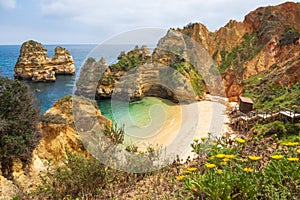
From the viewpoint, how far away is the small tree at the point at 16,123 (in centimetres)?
655

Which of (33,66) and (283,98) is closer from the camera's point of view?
(283,98)

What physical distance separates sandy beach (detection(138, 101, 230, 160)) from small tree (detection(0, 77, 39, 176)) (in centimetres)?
336

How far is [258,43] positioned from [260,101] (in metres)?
18.8

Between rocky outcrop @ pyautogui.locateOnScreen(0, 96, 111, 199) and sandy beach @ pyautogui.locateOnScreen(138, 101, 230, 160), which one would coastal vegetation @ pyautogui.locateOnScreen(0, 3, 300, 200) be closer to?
rocky outcrop @ pyautogui.locateOnScreen(0, 96, 111, 199)

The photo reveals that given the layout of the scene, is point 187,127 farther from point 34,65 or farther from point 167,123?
point 34,65

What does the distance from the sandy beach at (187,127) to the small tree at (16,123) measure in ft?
11.0

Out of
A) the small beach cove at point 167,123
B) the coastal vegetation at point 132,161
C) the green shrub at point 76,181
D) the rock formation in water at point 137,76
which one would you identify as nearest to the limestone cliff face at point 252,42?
the small beach cove at point 167,123

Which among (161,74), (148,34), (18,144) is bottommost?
(18,144)

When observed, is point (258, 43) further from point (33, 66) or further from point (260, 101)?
point (33, 66)

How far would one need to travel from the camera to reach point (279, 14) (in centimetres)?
3478

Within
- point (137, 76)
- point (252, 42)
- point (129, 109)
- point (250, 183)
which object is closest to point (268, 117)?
point (137, 76)

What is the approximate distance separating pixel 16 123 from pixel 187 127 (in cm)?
797

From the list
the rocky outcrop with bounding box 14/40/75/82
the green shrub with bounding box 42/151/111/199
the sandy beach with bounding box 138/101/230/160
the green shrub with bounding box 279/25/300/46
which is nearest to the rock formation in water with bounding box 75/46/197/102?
the sandy beach with bounding box 138/101/230/160

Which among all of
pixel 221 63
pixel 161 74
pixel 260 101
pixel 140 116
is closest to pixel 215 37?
pixel 221 63
